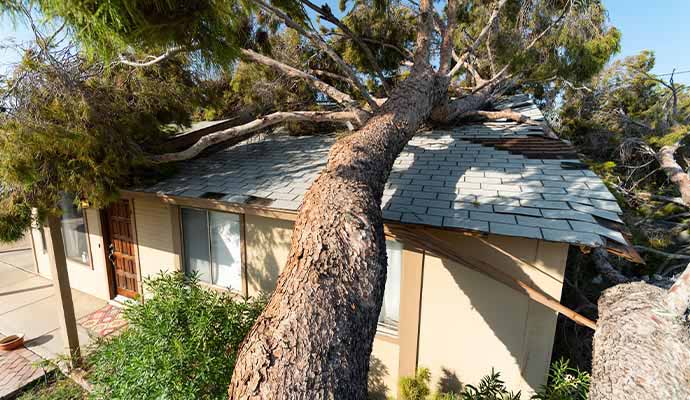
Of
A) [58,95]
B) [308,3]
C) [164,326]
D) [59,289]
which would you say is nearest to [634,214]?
→ [308,3]

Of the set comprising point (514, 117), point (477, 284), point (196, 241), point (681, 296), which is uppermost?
point (514, 117)

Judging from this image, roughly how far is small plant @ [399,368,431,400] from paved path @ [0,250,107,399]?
5760 millimetres

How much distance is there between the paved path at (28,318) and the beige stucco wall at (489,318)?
6290 mm

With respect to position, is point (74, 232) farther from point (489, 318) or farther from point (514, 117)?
point (514, 117)

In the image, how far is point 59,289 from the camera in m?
5.11

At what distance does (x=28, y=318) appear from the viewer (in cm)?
640

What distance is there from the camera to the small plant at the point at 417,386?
408cm

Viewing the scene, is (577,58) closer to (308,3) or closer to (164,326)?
(308,3)

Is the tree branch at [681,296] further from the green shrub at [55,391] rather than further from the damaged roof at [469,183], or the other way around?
the green shrub at [55,391]

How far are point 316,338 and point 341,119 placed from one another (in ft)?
15.0

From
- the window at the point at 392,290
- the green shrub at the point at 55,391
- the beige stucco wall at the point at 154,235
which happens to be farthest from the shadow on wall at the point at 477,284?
the green shrub at the point at 55,391

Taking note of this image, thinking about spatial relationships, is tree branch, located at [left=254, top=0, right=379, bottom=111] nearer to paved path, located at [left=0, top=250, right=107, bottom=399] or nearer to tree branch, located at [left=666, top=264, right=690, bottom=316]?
tree branch, located at [left=666, top=264, right=690, bottom=316]

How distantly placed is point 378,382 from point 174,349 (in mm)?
3173

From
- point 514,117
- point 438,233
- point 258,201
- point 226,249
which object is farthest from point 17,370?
point 514,117
